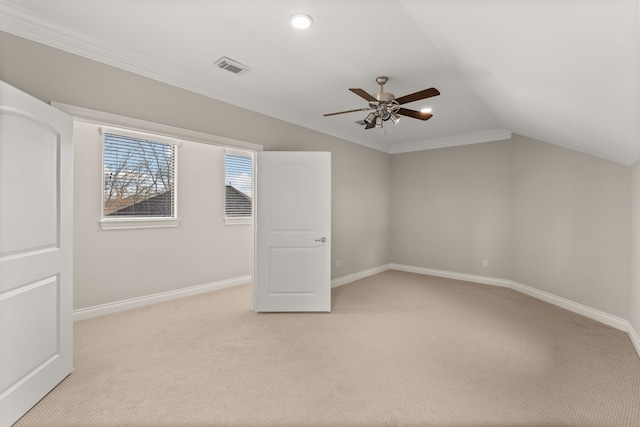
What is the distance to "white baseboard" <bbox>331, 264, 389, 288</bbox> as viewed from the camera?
4.80m

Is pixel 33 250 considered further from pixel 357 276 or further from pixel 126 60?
pixel 357 276

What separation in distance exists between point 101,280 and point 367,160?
446 centimetres

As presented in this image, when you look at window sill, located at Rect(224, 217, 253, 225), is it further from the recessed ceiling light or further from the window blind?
the recessed ceiling light

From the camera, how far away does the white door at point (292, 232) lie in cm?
362

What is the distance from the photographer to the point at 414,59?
8.63 feet

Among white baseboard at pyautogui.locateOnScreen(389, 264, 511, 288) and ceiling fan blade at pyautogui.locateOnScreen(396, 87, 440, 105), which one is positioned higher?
ceiling fan blade at pyautogui.locateOnScreen(396, 87, 440, 105)

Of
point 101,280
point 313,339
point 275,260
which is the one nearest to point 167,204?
point 101,280

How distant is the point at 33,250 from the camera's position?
187 centimetres

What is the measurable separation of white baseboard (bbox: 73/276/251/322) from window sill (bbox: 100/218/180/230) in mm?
940

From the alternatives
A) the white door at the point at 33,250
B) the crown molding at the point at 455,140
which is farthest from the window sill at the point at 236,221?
the crown molding at the point at 455,140

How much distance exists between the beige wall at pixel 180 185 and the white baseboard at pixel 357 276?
0.08m

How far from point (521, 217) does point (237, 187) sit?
4.65m

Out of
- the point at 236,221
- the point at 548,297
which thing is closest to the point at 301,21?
the point at 236,221

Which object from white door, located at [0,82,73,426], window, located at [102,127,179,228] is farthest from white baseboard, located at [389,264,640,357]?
white door, located at [0,82,73,426]
